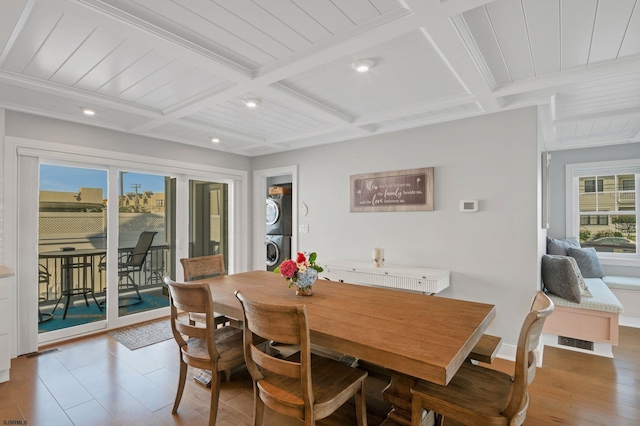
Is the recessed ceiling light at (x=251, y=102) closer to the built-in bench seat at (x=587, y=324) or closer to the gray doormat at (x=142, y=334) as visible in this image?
the gray doormat at (x=142, y=334)

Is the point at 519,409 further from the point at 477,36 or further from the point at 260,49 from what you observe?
the point at 260,49

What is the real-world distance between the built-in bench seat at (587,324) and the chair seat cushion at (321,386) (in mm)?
2689

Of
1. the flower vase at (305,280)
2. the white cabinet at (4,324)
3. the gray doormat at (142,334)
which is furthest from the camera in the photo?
the gray doormat at (142,334)

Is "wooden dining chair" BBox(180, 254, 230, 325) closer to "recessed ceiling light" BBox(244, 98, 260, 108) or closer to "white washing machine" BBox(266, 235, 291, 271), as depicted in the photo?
"recessed ceiling light" BBox(244, 98, 260, 108)

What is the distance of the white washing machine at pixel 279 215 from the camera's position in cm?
566

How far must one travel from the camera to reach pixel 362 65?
2.12 m

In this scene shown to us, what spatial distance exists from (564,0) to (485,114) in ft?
5.53

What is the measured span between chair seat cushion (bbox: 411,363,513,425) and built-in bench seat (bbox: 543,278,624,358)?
2.20m

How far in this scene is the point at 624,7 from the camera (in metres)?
1.55

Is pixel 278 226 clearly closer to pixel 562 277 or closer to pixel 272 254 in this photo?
pixel 272 254

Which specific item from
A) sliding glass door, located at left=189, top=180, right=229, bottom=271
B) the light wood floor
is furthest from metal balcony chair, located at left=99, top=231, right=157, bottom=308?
the light wood floor

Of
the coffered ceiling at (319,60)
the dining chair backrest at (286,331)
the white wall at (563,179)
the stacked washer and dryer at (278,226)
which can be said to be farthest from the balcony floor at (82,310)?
the white wall at (563,179)

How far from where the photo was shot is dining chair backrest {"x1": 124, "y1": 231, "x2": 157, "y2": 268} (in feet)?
13.2

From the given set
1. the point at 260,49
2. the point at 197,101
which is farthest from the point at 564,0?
the point at 197,101
